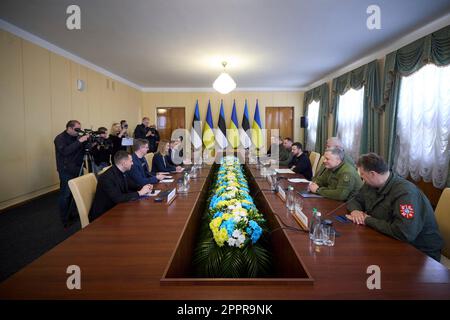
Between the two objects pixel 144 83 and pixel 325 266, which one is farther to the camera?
pixel 144 83

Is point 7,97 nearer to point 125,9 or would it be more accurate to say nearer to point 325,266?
point 125,9

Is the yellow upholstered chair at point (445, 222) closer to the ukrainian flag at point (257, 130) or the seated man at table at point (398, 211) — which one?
the seated man at table at point (398, 211)

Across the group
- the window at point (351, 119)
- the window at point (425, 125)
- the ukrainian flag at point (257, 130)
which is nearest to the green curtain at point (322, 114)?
the window at point (351, 119)

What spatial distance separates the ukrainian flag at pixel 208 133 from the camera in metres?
9.18

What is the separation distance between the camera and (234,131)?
9234 mm

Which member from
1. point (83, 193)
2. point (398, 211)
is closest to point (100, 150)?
point (83, 193)

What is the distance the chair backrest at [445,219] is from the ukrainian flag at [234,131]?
760cm

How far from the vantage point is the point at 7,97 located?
3.82 m

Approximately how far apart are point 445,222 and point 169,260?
175 cm

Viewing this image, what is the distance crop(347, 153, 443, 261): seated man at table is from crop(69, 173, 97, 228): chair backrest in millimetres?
1989

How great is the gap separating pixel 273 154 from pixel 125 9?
451 cm

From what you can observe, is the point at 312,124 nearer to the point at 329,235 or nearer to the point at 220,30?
the point at 220,30
